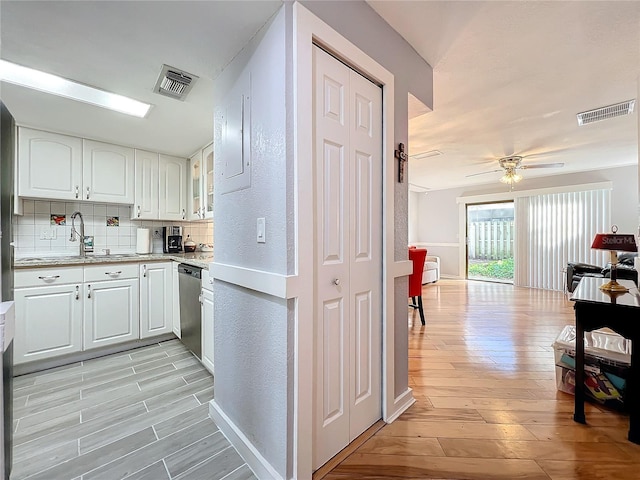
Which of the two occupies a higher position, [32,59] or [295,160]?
[32,59]

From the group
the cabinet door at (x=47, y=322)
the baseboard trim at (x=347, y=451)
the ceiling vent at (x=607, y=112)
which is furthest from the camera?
the ceiling vent at (x=607, y=112)

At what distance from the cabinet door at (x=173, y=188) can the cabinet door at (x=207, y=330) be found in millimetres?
1682

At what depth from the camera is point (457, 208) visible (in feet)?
23.8

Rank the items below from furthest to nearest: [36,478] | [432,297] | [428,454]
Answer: [432,297]
[428,454]
[36,478]

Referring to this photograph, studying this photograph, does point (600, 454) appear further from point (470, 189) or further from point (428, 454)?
point (470, 189)

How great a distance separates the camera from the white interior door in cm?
134

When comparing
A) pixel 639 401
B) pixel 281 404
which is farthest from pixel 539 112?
pixel 281 404

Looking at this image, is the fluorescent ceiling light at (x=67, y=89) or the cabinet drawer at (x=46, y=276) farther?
the cabinet drawer at (x=46, y=276)

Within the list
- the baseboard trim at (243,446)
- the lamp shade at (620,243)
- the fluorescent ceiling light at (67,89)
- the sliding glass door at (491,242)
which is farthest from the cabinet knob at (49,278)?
the sliding glass door at (491,242)

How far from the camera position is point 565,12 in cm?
158

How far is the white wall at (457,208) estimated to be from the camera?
503 cm

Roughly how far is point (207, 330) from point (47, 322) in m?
1.48

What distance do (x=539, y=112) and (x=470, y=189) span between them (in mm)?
4407

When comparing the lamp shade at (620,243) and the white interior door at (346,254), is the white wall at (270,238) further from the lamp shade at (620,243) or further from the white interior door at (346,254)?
the lamp shade at (620,243)
